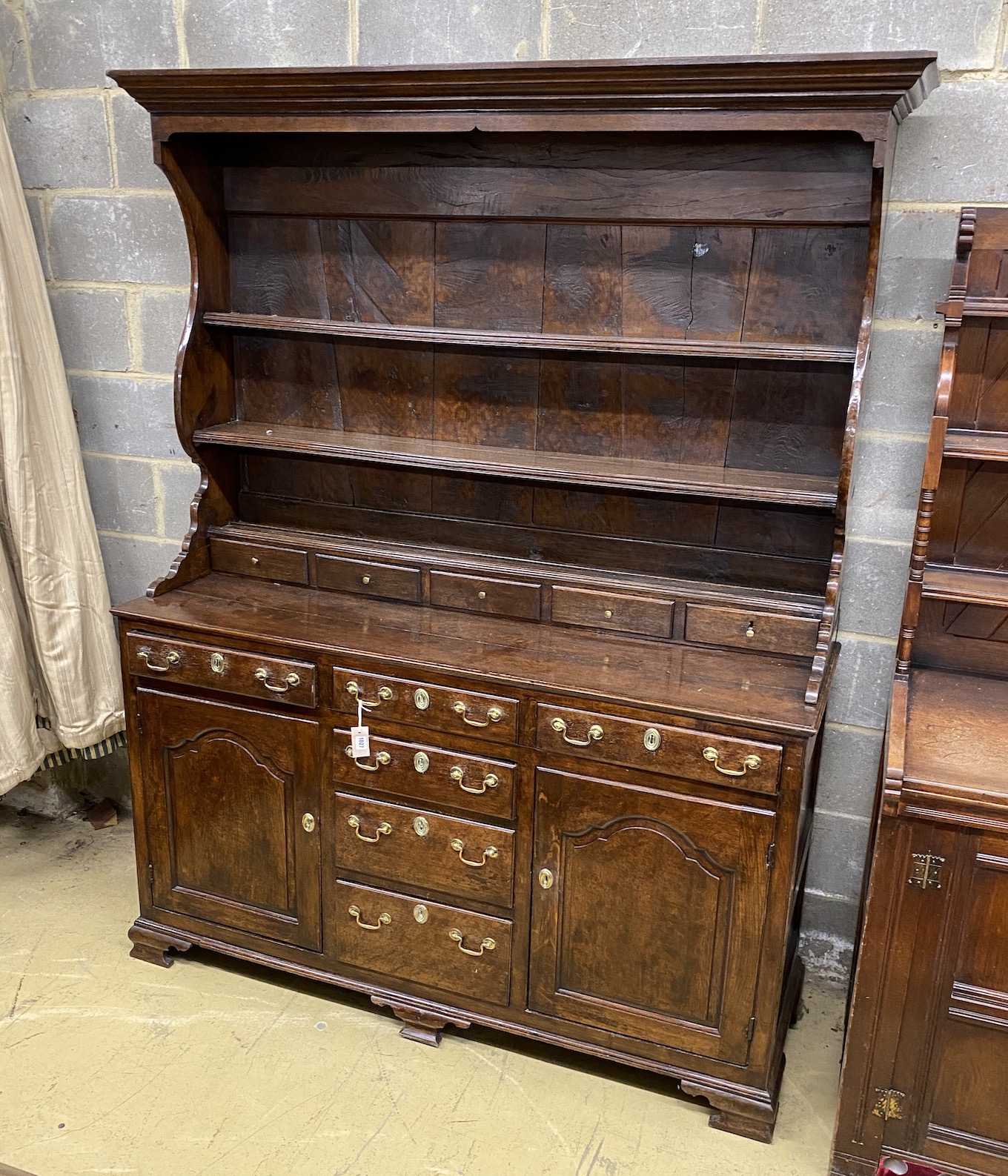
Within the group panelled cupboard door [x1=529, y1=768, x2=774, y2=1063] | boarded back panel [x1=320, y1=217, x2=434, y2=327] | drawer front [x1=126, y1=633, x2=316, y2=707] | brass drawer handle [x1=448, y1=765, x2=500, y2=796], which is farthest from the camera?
boarded back panel [x1=320, y1=217, x2=434, y2=327]

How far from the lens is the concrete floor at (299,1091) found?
2.00 m

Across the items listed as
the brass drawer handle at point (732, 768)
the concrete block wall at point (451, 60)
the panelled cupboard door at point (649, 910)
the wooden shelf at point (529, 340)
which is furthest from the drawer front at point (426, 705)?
the concrete block wall at point (451, 60)

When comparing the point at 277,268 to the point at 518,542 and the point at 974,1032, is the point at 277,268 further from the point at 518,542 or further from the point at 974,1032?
the point at 974,1032

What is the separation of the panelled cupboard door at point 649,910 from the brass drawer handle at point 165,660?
34.4 inches

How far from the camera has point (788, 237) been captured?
2.05 metres

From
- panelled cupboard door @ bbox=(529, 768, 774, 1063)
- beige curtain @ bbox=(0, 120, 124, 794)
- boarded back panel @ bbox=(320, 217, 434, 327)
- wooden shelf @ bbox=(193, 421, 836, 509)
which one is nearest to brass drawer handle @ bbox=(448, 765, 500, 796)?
panelled cupboard door @ bbox=(529, 768, 774, 1063)

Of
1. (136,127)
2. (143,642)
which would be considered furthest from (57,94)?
(143,642)

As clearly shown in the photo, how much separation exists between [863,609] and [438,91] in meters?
1.40

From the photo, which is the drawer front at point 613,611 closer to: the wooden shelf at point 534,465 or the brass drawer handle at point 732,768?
the wooden shelf at point 534,465

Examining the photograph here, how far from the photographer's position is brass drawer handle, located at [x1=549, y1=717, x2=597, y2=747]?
6.51ft

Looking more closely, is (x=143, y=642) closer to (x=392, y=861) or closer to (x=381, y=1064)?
(x=392, y=861)

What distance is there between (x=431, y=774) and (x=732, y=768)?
0.63 metres

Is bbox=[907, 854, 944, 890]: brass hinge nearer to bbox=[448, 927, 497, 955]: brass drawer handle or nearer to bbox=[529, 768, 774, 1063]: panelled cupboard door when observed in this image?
bbox=[529, 768, 774, 1063]: panelled cupboard door

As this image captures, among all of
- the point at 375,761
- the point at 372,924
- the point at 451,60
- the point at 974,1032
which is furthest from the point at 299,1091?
the point at 451,60
